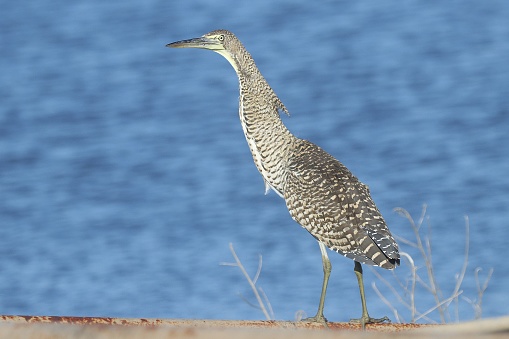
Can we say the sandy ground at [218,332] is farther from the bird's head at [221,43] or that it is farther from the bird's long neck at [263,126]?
the bird's head at [221,43]

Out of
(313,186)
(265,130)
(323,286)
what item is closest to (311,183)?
(313,186)

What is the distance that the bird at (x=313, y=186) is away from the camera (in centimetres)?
498

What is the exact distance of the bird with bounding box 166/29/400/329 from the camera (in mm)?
4977

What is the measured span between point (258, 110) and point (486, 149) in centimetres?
576

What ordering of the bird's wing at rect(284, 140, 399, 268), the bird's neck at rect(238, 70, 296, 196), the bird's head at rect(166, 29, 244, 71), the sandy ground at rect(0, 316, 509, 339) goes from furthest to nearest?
the bird's head at rect(166, 29, 244, 71) < the bird's neck at rect(238, 70, 296, 196) < the bird's wing at rect(284, 140, 399, 268) < the sandy ground at rect(0, 316, 509, 339)

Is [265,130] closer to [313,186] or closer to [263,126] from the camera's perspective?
[263,126]

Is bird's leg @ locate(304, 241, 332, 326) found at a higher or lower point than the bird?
lower

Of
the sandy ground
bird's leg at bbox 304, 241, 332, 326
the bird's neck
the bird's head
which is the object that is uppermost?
the bird's head

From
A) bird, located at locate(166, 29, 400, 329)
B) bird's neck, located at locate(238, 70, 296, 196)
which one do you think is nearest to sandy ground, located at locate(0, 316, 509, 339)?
bird, located at locate(166, 29, 400, 329)

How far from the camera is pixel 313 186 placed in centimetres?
528

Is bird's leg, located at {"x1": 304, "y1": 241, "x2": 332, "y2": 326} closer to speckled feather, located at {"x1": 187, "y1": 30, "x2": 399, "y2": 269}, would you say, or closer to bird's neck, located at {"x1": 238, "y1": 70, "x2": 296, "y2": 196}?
speckled feather, located at {"x1": 187, "y1": 30, "x2": 399, "y2": 269}

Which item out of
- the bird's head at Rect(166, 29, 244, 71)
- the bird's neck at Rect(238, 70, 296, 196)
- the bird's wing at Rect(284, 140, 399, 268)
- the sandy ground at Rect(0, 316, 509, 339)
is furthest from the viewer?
the bird's head at Rect(166, 29, 244, 71)

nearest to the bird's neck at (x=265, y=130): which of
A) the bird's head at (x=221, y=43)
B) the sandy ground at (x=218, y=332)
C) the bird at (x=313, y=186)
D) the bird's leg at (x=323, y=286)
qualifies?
the bird at (x=313, y=186)

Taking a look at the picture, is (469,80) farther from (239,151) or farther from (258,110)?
(258,110)
